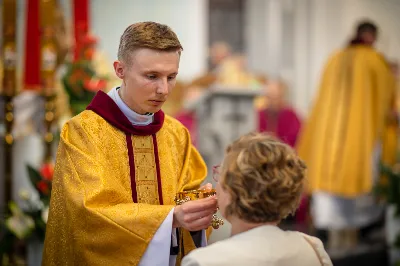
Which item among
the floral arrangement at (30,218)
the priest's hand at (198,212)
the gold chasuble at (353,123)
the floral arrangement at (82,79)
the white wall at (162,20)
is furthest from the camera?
the white wall at (162,20)

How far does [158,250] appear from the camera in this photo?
271 centimetres

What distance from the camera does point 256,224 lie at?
7.78 feet

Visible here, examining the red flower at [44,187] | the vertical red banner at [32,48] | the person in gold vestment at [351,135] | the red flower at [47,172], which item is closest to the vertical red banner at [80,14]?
the vertical red banner at [32,48]

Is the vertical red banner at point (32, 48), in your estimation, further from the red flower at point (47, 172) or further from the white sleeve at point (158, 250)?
the white sleeve at point (158, 250)

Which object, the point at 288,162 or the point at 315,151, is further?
the point at 315,151

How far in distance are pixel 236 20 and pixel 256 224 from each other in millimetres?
12893

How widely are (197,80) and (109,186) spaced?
7.66 m

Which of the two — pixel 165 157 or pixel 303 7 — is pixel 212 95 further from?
pixel 303 7

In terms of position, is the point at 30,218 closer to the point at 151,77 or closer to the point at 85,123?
the point at 85,123

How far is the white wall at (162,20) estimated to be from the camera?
11.4 metres

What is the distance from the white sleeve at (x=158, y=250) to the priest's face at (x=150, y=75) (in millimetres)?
462

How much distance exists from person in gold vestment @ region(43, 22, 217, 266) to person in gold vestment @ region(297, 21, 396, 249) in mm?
4850

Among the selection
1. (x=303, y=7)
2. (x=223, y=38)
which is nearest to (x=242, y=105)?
(x=303, y=7)

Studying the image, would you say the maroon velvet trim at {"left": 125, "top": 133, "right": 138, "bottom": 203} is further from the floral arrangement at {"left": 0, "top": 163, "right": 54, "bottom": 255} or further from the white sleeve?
the floral arrangement at {"left": 0, "top": 163, "right": 54, "bottom": 255}
